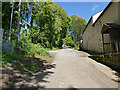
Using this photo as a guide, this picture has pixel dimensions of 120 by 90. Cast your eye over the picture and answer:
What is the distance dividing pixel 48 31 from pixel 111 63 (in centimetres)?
2069

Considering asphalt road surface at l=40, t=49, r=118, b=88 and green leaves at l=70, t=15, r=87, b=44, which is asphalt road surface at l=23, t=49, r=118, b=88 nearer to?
asphalt road surface at l=40, t=49, r=118, b=88

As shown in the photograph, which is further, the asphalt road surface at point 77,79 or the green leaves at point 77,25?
the green leaves at point 77,25

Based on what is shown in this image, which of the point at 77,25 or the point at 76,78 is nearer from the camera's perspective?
the point at 76,78

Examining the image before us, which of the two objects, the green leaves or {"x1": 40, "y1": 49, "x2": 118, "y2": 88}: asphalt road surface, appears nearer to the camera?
{"x1": 40, "y1": 49, "x2": 118, "y2": 88}: asphalt road surface

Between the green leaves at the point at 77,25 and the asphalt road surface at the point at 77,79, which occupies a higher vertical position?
the green leaves at the point at 77,25

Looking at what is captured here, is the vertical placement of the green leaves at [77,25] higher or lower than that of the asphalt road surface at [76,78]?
higher

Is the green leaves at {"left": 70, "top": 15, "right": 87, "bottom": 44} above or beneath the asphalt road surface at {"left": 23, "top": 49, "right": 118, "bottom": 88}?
above

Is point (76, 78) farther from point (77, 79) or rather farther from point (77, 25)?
→ point (77, 25)

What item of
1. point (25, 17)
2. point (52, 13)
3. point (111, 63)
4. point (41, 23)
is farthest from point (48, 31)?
point (111, 63)

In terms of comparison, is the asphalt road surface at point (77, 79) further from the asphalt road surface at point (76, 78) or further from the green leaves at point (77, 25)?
the green leaves at point (77, 25)

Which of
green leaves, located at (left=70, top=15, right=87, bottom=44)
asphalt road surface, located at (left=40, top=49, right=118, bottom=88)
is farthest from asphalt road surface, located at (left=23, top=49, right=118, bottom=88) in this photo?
green leaves, located at (left=70, top=15, right=87, bottom=44)

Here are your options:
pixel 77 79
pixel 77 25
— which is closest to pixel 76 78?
pixel 77 79

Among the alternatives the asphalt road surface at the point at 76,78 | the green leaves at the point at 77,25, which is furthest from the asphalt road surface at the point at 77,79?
the green leaves at the point at 77,25

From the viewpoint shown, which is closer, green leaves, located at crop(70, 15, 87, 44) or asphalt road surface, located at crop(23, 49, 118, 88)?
asphalt road surface, located at crop(23, 49, 118, 88)
